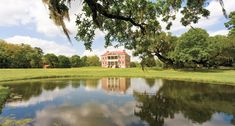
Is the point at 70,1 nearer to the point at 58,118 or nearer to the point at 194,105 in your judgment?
the point at 58,118

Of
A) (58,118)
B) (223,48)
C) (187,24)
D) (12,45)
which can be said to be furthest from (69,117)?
(12,45)

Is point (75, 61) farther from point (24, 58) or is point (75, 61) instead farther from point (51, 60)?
point (24, 58)

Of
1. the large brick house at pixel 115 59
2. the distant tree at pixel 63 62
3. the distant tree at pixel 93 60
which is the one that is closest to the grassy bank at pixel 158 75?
the distant tree at pixel 63 62

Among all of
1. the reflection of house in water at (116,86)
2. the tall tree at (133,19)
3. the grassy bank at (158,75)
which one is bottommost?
the reflection of house in water at (116,86)

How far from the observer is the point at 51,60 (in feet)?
400

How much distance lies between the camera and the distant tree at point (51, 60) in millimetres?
118744

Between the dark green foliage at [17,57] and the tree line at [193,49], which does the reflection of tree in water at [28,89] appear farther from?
the dark green foliage at [17,57]

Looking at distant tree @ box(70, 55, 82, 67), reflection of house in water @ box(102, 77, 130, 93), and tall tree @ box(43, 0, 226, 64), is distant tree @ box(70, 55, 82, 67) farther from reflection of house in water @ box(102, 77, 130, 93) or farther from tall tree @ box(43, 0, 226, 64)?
tall tree @ box(43, 0, 226, 64)

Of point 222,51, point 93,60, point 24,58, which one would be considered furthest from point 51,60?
point 222,51

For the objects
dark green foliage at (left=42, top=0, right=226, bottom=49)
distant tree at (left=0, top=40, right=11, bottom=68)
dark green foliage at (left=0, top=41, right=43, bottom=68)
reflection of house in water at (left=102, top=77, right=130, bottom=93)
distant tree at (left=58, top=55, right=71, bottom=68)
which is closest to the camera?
dark green foliage at (left=42, top=0, right=226, bottom=49)

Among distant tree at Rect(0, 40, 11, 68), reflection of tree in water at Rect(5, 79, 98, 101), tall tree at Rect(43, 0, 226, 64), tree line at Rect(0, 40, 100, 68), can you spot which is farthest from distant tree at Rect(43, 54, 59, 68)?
tall tree at Rect(43, 0, 226, 64)

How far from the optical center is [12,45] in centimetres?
10819

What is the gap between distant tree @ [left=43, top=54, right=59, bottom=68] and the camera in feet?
390

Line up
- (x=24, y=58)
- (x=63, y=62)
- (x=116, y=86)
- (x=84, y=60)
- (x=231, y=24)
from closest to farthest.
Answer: (x=116, y=86)
(x=231, y=24)
(x=24, y=58)
(x=63, y=62)
(x=84, y=60)
